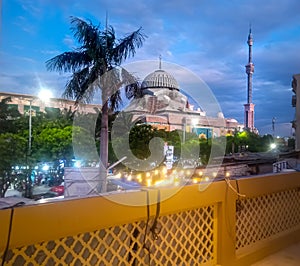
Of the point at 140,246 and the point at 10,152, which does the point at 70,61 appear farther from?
the point at 140,246

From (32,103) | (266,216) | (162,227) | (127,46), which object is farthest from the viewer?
(32,103)

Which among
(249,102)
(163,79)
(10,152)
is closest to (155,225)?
(163,79)

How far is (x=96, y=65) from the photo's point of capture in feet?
42.2

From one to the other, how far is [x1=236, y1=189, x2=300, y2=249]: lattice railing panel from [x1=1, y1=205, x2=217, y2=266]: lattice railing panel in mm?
382

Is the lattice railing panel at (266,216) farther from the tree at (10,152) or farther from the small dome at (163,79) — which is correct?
the tree at (10,152)

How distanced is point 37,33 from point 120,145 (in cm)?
1391

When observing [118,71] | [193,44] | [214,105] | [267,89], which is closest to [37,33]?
[118,71]

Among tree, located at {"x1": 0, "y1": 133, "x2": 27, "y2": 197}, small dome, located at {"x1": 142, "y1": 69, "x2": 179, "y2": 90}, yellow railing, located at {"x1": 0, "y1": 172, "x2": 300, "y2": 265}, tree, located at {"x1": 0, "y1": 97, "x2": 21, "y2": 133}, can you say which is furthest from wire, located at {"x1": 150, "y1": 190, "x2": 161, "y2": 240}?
tree, located at {"x1": 0, "y1": 97, "x2": 21, "y2": 133}

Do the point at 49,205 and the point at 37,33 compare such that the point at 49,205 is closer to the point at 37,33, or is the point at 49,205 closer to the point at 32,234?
the point at 32,234

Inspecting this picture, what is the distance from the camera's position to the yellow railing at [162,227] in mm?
1486

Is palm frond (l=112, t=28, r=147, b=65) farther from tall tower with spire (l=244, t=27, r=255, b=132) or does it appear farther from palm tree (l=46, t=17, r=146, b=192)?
tall tower with spire (l=244, t=27, r=255, b=132)

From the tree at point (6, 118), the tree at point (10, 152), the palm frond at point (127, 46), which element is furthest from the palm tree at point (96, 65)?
the tree at point (6, 118)

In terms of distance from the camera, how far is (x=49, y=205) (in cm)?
151

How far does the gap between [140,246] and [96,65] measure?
455 inches
